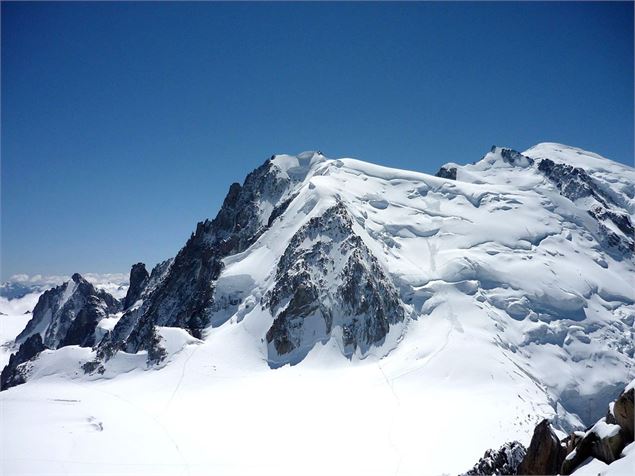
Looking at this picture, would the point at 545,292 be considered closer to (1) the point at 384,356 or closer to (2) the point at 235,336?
(1) the point at 384,356

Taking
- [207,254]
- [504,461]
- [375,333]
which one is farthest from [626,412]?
[207,254]

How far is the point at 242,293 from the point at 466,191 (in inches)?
2615

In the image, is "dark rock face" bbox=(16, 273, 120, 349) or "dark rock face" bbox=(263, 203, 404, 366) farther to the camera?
"dark rock face" bbox=(16, 273, 120, 349)

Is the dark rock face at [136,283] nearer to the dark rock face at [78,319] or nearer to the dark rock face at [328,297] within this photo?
the dark rock face at [78,319]

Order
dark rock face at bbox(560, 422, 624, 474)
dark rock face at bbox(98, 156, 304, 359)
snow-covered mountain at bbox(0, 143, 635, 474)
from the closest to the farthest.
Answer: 1. dark rock face at bbox(560, 422, 624, 474)
2. snow-covered mountain at bbox(0, 143, 635, 474)
3. dark rock face at bbox(98, 156, 304, 359)

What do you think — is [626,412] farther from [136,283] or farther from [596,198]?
[136,283]

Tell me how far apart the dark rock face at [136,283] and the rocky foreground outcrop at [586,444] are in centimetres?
17565

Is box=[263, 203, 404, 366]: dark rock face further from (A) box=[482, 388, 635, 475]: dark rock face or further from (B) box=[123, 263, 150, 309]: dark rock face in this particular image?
(B) box=[123, 263, 150, 309]: dark rock face

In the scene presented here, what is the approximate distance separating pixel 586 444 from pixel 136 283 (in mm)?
186308

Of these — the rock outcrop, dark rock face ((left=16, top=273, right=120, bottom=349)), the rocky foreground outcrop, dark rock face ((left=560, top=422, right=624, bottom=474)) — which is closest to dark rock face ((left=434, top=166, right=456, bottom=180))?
the rocky foreground outcrop

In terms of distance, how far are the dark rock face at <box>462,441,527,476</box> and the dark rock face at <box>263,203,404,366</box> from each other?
156 feet

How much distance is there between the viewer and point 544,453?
20031 millimetres

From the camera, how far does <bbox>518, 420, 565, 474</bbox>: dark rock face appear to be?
19.7 metres

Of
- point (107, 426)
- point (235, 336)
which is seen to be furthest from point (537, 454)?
A: point (235, 336)
